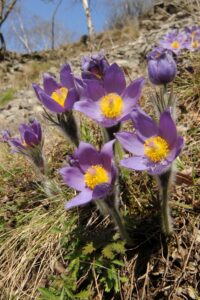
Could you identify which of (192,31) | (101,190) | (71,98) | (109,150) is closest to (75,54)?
(192,31)

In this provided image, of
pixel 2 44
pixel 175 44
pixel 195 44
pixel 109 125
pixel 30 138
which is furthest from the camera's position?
pixel 2 44

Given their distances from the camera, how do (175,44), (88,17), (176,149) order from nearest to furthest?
(176,149) → (175,44) → (88,17)

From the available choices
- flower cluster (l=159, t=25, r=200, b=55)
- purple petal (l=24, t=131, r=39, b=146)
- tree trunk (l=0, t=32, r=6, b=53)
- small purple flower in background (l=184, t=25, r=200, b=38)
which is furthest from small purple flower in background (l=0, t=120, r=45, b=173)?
tree trunk (l=0, t=32, r=6, b=53)

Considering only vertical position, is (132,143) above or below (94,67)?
below

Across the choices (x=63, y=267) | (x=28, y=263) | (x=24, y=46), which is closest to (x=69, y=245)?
(x=63, y=267)

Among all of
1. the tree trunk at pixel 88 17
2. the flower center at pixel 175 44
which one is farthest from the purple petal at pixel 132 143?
the tree trunk at pixel 88 17

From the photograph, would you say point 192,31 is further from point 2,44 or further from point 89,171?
point 2,44

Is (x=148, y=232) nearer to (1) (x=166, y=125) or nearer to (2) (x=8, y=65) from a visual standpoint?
(1) (x=166, y=125)

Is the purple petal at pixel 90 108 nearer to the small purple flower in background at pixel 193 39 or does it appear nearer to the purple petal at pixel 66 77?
the purple petal at pixel 66 77
